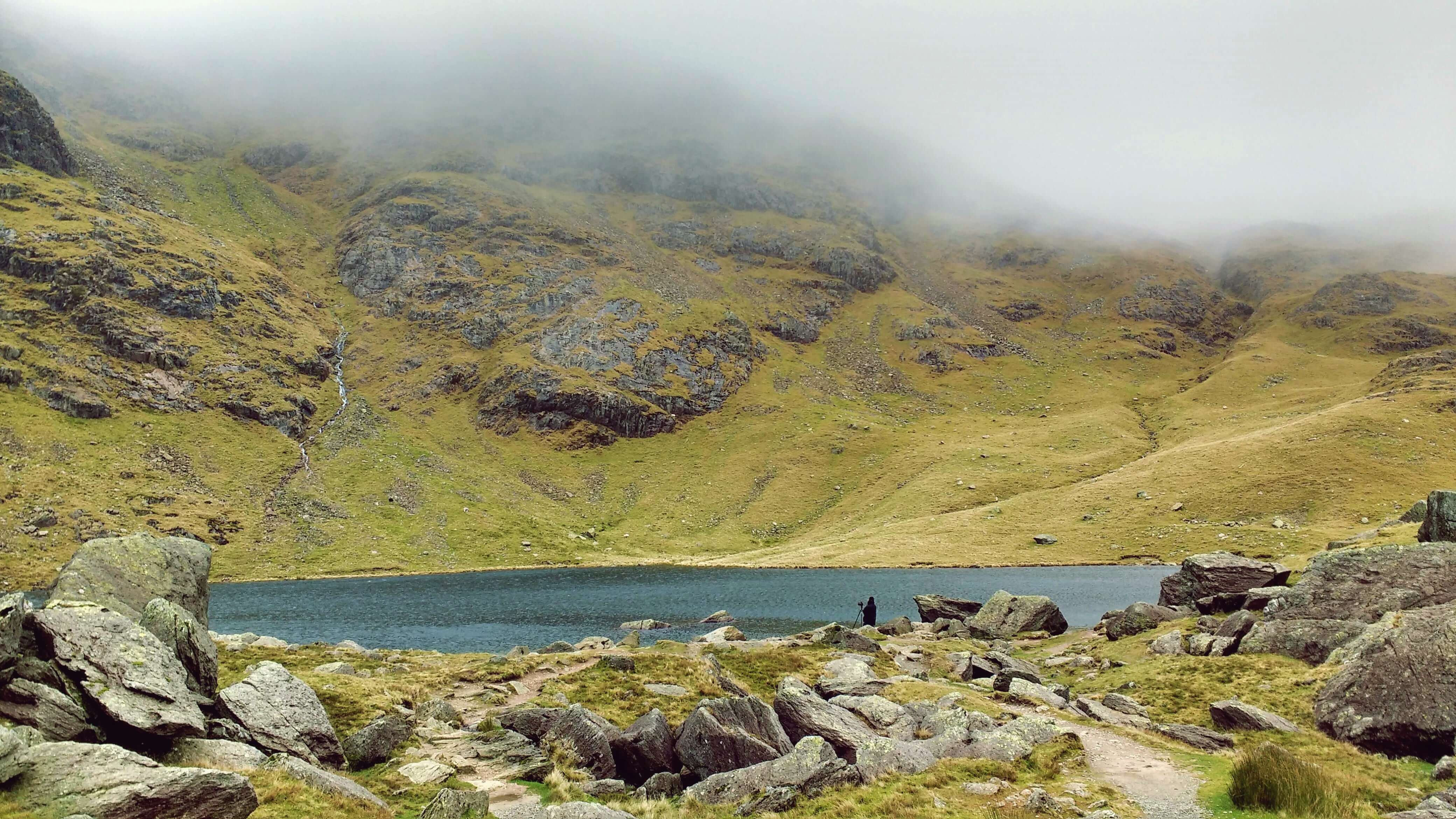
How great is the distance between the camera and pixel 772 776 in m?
21.0

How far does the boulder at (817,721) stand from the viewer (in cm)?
2373

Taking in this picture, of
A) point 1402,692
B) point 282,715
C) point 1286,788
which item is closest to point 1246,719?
point 1402,692

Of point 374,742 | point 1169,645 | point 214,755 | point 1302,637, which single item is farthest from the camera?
point 1169,645

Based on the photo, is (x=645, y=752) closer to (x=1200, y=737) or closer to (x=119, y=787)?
(x=119, y=787)

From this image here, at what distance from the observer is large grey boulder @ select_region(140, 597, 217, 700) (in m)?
21.2

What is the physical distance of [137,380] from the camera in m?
158

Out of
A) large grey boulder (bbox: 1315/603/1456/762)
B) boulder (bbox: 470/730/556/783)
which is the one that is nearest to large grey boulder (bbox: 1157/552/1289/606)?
large grey boulder (bbox: 1315/603/1456/762)

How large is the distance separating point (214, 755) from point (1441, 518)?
60.4 meters

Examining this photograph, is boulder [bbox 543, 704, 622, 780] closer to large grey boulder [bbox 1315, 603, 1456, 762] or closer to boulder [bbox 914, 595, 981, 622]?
large grey boulder [bbox 1315, 603, 1456, 762]

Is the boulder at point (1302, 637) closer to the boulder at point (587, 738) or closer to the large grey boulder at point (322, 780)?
the boulder at point (587, 738)

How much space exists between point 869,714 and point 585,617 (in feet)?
189

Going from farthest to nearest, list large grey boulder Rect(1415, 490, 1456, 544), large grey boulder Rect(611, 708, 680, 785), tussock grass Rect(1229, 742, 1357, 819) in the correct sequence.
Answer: large grey boulder Rect(1415, 490, 1456, 544), large grey boulder Rect(611, 708, 680, 785), tussock grass Rect(1229, 742, 1357, 819)

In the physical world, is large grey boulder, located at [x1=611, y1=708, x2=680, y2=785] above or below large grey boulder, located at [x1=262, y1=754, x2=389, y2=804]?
below

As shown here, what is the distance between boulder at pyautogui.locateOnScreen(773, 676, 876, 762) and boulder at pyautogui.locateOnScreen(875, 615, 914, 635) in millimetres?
33670
